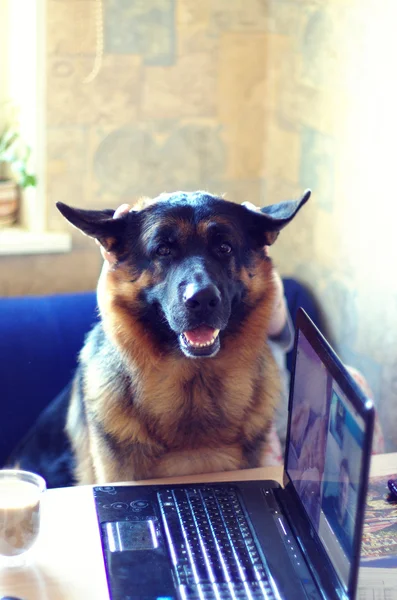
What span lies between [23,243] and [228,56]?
0.91 m

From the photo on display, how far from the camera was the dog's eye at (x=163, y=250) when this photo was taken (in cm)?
159

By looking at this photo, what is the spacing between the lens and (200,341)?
1.53m

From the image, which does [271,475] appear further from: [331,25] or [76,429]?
[331,25]

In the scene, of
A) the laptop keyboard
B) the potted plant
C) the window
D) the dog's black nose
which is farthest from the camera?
the potted plant

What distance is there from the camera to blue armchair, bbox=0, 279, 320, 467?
83.7 inches

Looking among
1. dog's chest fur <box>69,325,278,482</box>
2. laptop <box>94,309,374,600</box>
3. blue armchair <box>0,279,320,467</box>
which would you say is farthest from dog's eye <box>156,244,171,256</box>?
blue armchair <box>0,279,320,467</box>

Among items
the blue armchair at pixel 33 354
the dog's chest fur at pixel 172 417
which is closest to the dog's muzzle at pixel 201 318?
the dog's chest fur at pixel 172 417

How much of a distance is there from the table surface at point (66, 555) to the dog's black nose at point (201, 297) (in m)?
0.31

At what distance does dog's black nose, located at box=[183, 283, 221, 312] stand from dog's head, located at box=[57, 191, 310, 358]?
0.08 ft

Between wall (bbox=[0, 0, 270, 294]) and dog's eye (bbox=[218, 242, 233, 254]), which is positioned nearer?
dog's eye (bbox=[218, 242, 233, 254])

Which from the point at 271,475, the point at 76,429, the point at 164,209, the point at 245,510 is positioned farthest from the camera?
the point at 76,429

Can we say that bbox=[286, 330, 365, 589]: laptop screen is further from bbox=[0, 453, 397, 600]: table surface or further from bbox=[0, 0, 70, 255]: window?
bbox=[0, 0, 70, 255]: window

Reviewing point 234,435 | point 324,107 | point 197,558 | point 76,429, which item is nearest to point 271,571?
point 197,558

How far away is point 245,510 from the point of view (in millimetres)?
1316
